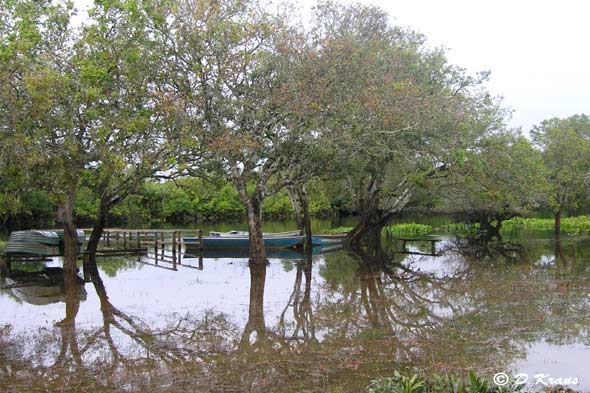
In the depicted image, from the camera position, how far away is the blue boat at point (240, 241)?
1087 inches

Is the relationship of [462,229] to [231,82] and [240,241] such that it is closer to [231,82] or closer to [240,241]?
[240,241]

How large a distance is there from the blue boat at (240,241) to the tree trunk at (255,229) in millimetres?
6498

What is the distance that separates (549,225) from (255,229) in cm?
3106

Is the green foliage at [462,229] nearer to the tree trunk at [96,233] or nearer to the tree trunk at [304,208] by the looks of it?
the tree trunk at [304,208]

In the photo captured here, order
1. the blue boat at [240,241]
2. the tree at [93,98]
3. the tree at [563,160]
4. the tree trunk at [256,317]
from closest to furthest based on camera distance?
the tree trunk at [256,317] < the tree at [93,98] < the blue boat at [240,241] < the tree at [563,160]

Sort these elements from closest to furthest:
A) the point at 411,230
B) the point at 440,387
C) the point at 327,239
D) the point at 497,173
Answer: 1. the point at 440,387
2. the point at 497,173
3. the point at 327,239
4. the point at 411,230

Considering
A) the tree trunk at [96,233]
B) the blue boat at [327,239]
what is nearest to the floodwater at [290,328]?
the tree trunk at [96,233]

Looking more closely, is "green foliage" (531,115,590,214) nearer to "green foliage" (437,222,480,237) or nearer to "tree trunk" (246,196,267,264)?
"green foliage" (437,222,480,237)

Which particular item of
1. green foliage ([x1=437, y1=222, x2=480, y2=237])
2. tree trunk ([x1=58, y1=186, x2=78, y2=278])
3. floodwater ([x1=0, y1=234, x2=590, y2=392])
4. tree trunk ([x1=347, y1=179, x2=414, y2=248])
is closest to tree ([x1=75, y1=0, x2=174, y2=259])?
tree trunk ([x1=58, y1=186, x2=78, y2=278])

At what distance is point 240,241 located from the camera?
2778 centimetres

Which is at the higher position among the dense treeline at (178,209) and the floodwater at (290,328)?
the dense treeline at (178,209)

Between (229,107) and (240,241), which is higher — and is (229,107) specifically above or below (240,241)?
above

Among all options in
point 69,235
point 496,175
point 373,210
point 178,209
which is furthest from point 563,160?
point 178,209

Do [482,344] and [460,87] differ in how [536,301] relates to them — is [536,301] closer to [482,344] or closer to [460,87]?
[482,344]
